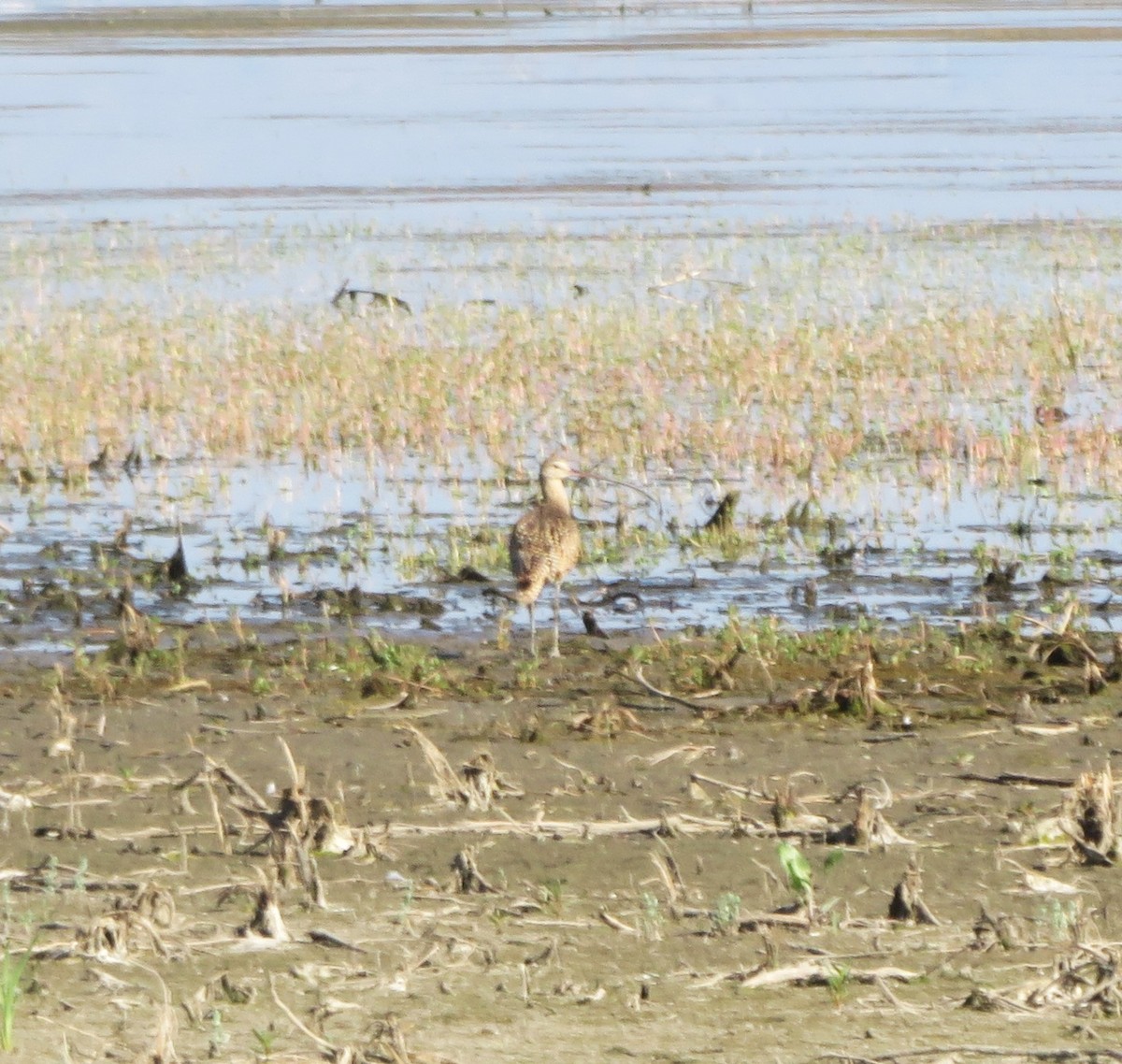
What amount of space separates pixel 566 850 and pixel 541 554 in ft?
9.17

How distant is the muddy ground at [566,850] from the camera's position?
4879 mm

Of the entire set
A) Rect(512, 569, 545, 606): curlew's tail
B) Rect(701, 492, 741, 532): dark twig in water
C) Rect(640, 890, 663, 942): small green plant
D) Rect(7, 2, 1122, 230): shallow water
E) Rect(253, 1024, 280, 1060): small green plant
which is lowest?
Rect(7, 2, 1122, 230): shallow water

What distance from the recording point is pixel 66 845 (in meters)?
6.09

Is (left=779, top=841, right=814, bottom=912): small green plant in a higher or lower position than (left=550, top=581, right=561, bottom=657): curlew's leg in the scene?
higher

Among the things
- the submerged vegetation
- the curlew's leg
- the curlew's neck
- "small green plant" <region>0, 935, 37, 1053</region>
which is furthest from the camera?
the curlew's neck

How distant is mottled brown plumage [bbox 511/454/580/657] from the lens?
8.66 metres

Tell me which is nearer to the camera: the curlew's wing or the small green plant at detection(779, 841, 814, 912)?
the small green plant at detection(779, 841, 814, 912)

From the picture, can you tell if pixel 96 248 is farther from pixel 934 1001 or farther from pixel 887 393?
pixel 934 1001

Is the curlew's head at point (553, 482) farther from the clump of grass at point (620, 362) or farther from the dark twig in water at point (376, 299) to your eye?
the dark twig in water at point (376, 299)

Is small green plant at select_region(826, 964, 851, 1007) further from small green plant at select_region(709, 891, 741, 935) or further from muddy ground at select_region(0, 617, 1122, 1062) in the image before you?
small green plant at select_region(709, 891, 741, 935)

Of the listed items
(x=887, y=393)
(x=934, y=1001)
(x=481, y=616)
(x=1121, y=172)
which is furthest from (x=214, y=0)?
(x=934, y=1001)

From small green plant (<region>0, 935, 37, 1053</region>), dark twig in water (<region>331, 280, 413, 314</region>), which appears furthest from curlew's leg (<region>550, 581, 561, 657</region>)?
dark twig in water (<region>331, 280, 413, 314</region>)

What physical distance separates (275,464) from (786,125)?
21.4 meters

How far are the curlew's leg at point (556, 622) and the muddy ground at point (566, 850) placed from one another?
0.12 m
